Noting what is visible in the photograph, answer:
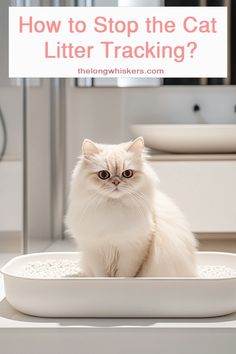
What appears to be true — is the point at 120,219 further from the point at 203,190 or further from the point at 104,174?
the point at 203,190

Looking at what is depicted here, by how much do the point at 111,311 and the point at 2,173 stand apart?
83cm

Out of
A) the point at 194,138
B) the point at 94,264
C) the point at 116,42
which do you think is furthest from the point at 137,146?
the point at 194,138

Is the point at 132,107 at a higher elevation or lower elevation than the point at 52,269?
higher

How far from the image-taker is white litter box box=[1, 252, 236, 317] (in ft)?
3.92

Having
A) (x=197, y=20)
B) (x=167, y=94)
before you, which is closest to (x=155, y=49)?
(x=197, y=20)

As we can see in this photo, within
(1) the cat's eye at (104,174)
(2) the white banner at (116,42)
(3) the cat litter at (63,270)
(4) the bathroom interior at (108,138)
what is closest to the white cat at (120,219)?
(1) the cat's eye at (104,174)

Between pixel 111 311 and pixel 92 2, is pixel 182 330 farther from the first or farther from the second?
pixel 92 2

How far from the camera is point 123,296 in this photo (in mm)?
1205

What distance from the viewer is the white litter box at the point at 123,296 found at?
3.92 feet

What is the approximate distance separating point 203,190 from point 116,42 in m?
1.18

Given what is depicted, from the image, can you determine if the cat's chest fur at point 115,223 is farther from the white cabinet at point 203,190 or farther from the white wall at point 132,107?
the white wall at point 132,107

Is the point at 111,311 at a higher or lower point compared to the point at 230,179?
→ lower

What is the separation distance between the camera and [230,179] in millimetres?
2562

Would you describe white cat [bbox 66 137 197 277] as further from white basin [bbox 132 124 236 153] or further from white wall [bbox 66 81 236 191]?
white wall [bbox 66 81 236 191]
